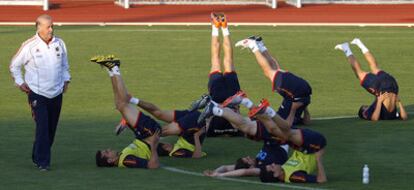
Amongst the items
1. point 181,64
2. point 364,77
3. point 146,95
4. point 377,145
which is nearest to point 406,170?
point 377,145

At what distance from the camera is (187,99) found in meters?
25.3

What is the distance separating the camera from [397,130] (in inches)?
849

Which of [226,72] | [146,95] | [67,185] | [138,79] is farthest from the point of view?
[138,79]

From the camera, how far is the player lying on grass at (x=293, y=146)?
16828 mm

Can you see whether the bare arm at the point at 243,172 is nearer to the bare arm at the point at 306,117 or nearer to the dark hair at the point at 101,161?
the dark hair at the point at 101,161

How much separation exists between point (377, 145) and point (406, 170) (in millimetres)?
2145

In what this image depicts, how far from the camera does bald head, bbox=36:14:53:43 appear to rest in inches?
696

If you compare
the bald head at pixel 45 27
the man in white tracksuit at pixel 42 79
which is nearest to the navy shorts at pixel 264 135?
the man in white tracksuit at pixel 42 79

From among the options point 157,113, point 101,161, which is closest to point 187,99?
point 157,113

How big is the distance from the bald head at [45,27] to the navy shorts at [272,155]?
3.35 m

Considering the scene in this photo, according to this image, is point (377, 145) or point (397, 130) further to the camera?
point (397, 130)

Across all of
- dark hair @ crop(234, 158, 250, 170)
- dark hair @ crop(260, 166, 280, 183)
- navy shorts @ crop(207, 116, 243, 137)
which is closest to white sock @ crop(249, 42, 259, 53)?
navy shorts @ crop(207, 116, 243, 137)

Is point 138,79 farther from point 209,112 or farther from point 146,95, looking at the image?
point 209,112

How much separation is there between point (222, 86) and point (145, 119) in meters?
3.16
